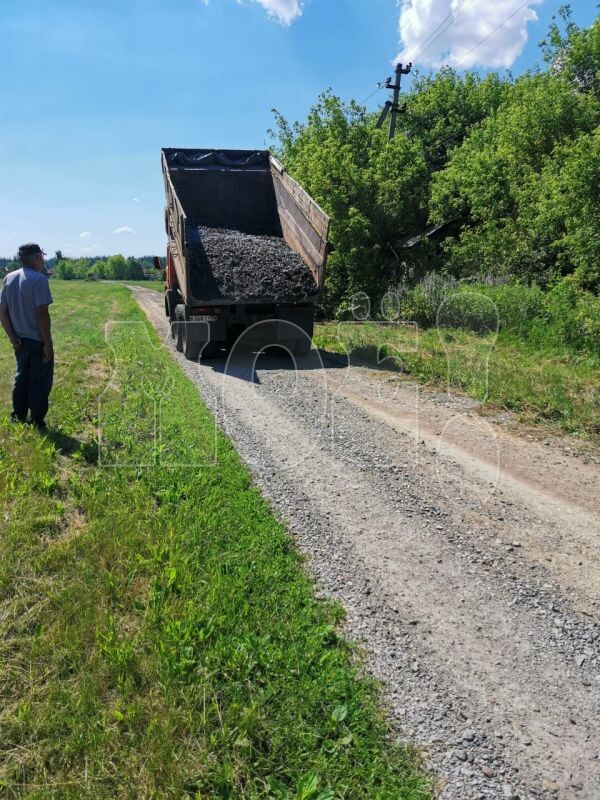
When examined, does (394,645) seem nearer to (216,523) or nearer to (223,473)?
(216,523)

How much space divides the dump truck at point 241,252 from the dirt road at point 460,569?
3.08 m

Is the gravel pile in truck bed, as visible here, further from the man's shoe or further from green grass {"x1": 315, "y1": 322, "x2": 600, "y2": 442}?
the man's shoe

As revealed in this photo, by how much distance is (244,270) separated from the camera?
9.36 m

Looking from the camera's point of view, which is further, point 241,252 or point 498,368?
point 241,252

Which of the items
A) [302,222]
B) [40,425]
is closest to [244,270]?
[302,222]

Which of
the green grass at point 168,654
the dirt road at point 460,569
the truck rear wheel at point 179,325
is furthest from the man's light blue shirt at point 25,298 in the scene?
the truck rear wheel at point 179,325

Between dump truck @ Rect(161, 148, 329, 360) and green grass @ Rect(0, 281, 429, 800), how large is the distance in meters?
5.11

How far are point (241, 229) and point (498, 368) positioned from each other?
6508 mm

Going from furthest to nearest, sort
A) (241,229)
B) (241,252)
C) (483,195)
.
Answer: (483,195), (241,229), (241,252)

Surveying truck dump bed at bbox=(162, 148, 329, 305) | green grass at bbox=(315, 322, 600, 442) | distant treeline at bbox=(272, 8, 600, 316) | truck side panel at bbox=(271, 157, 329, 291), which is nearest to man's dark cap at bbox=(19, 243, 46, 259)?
truck dump bed at bbox=(162, 148, 329, 305)

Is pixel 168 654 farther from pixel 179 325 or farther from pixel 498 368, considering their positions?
pixel 179 325

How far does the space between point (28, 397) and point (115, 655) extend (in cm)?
366

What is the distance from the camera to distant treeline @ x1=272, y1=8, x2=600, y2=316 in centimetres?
1122

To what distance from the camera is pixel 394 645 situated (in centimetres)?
269
